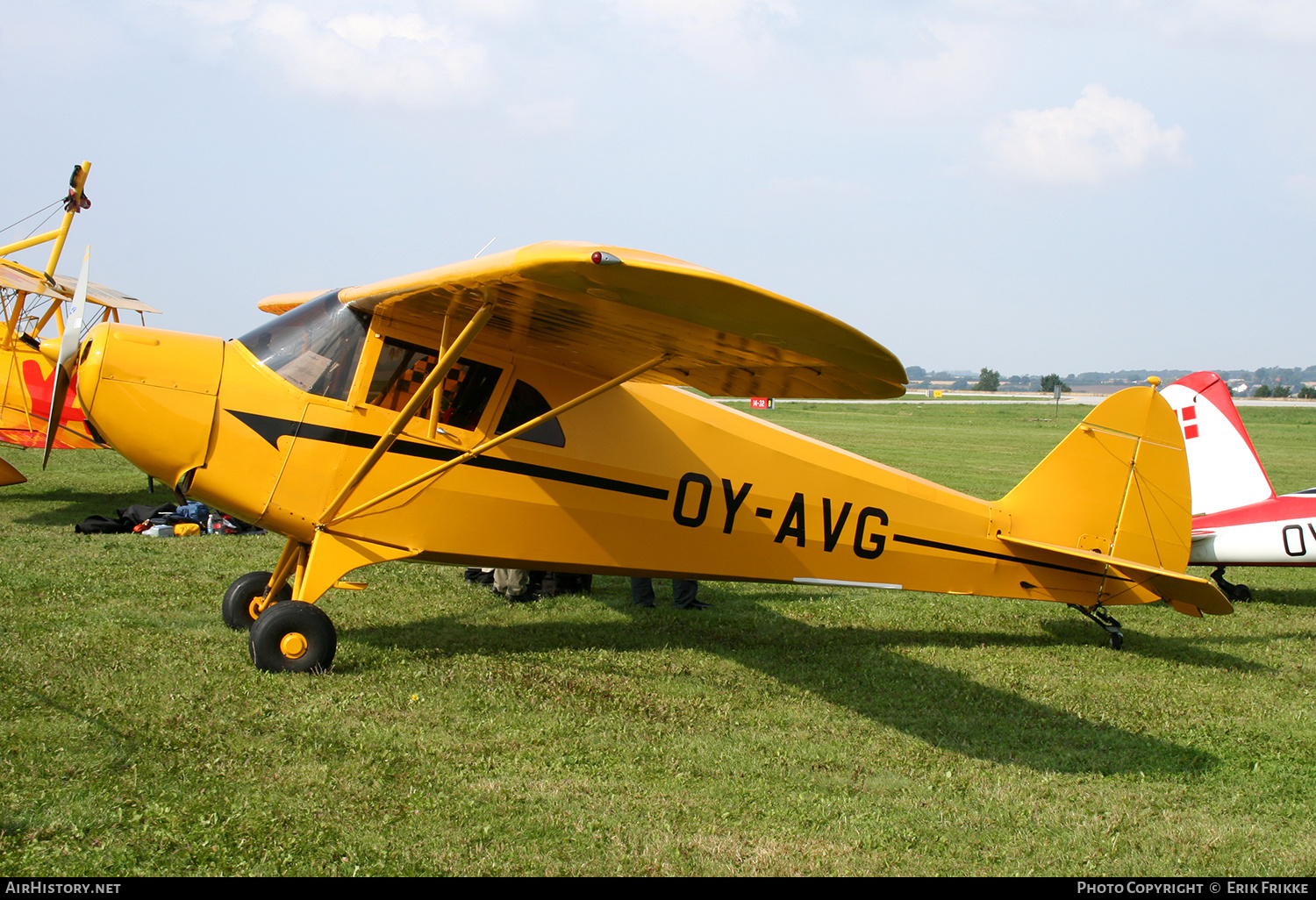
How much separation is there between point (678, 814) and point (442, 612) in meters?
4.05

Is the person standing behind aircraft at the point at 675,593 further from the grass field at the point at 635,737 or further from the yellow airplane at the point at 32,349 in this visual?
the yellow airplane at the point at 32,349

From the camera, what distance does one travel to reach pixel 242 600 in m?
6.66

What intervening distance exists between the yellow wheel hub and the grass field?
0.20m

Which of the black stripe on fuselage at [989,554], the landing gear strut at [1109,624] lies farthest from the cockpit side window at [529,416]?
the landing gear strut at [1109,624]

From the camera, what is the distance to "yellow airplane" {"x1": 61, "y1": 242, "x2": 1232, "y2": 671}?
5.28m

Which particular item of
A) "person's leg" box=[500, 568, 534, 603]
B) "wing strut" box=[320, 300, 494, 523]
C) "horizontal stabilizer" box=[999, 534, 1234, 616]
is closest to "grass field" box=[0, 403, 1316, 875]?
"person's leg" box=[500, 568, 534, 603]

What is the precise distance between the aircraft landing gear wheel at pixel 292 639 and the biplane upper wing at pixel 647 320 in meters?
1.94

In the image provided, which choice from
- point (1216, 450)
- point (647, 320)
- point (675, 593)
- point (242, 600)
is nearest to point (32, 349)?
point (242, 600)

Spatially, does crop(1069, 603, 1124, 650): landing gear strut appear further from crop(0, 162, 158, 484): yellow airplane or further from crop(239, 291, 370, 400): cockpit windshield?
crop(0, 162, 158, 484): yellow airplane

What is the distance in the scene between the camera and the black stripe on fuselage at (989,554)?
7.14 meters

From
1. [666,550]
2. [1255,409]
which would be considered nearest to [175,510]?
[666,550]

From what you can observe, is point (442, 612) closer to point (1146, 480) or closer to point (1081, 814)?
point (1081, 814)

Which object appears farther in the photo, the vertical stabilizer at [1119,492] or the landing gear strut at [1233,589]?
the landing gear strut at [1233,589]

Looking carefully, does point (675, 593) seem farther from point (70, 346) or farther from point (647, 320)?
point (70, 346)
